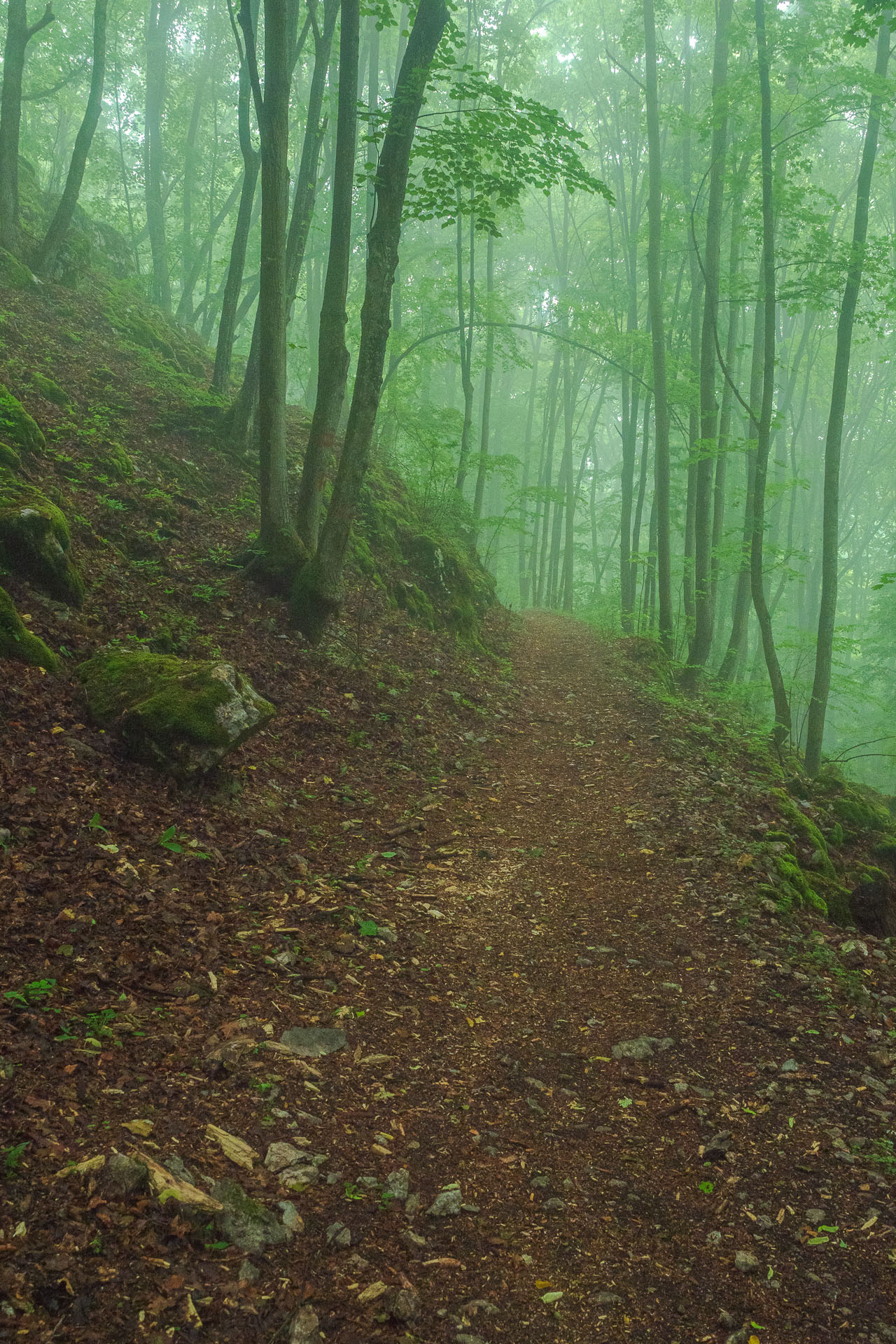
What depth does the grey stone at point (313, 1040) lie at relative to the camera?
11.5 feet

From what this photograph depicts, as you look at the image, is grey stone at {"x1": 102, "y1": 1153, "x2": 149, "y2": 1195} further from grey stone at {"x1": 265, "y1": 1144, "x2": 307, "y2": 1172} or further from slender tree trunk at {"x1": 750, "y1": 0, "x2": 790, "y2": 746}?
slender tree trunk at {"x1": 750, "y1": 0, "x2": 790, "y2": 746}

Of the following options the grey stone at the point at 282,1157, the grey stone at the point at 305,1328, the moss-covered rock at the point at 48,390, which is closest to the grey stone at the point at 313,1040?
the grey stone at the point at 282,1157

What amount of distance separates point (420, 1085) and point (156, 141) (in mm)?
24938

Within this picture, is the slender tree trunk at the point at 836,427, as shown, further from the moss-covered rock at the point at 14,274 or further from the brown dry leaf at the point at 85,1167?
the moss-covered rock at the point at 14,274

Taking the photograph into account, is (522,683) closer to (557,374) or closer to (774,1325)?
(774,1325)

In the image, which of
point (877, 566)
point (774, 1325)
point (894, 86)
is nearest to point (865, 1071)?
point (774, 1325)

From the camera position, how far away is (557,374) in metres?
29.2

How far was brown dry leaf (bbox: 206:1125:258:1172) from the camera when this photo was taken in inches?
109

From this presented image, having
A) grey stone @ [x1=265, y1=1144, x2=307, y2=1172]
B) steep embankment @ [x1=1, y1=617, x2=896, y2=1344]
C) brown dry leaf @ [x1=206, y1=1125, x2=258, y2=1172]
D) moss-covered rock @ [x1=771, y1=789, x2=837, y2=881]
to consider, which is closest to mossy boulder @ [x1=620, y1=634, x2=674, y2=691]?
moss-covered rock @ [x1=771, y1=789, x2=837, y2=881]

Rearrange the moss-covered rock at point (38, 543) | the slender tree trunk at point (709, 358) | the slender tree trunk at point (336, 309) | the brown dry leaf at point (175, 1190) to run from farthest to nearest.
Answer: the slender tree trunk at point (709, 358) < the slender tree trunk at point (336, 309) < the moss-covered rock at point (38, 543) < the brown dry leaf at point (175, 1190)

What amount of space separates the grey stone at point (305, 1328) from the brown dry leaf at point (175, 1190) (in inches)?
16.3

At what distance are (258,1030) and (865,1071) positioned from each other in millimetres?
2940

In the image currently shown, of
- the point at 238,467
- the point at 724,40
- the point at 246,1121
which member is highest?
the point at 724,40

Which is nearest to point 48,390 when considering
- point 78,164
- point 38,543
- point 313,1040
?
point 38,543
